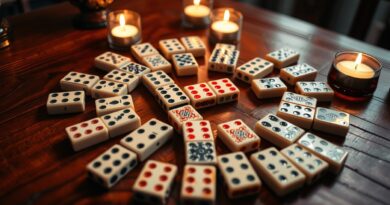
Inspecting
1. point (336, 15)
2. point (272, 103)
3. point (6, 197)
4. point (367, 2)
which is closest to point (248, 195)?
point (272, 103)

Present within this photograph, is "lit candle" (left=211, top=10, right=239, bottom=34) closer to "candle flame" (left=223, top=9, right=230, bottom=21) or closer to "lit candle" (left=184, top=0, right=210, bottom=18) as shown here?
"candle flame" (left=223, top=9, right=230, bottom=21)

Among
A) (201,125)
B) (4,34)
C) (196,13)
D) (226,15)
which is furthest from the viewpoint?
(196,13)

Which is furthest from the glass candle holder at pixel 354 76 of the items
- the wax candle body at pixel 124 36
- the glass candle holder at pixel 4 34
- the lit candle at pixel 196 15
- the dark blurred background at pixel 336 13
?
the glass candle holder at pixel 4 34

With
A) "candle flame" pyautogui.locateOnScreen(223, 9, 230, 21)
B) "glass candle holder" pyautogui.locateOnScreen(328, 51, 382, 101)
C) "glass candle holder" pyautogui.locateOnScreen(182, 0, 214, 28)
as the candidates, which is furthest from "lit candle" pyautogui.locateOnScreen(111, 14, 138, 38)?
"glass candle holder" pyautogui.locateOnScreen(328, 51, 382, 101)

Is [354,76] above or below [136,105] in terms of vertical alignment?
above

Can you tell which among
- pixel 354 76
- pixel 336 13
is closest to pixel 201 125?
pixel 354 76

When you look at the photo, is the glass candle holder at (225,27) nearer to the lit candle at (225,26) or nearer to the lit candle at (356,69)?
the lit candle at (225,26)

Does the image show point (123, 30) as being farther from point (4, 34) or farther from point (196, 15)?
point (4, 34)
